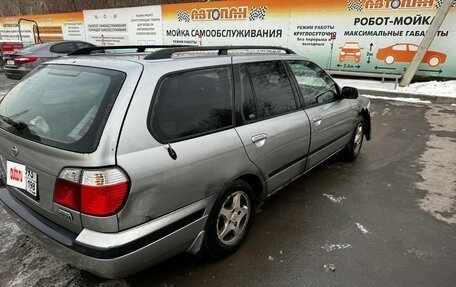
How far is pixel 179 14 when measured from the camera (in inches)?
590

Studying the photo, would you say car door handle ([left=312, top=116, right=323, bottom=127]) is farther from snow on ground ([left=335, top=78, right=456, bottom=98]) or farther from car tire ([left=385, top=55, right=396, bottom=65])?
car tire ([left=385, top=55, right=396, bottom=65])

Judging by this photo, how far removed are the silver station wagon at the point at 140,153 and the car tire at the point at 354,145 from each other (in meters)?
1.93

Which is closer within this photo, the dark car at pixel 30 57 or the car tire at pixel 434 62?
the dark car at pixel 30 57

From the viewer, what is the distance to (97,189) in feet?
5.97

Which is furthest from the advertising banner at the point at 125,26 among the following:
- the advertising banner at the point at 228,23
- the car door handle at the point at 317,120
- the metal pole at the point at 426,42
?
the car door handle at the point at 317,120

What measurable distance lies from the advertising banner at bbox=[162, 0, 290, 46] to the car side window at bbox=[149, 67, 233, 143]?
35.2 ft

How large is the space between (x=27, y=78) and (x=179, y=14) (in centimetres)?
1342

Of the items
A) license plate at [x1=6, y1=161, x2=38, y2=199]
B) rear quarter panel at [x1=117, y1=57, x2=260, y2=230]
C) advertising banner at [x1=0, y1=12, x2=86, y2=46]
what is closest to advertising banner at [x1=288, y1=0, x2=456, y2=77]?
rear quarter panel at [x1=117, y1=57, x2=260, y2=230]

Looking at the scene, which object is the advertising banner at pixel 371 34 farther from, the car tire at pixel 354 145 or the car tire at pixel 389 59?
the car tire at pixel 354 145

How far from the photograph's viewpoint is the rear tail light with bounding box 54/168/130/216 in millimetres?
1815

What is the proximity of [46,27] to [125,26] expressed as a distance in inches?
307

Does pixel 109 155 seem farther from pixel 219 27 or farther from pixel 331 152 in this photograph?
pixel 219 27

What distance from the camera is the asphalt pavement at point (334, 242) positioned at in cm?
249

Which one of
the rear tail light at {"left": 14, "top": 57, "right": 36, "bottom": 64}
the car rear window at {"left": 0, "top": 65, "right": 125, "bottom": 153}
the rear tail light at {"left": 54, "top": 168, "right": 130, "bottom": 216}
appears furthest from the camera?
the rear tail light at {"left": 14, "top": 57, "right": 36, "bottom": 64}
